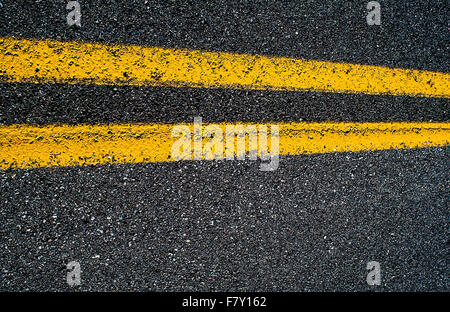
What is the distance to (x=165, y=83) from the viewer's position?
187 centimetres

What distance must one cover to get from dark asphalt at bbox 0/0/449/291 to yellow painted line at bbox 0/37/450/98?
0.06 meters

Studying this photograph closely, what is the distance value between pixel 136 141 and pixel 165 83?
0.41m

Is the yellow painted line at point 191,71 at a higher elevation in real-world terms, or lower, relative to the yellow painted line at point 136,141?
higher

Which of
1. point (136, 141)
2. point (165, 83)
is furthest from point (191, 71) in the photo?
point (136, 141)

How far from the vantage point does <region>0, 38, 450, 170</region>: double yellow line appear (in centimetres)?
170

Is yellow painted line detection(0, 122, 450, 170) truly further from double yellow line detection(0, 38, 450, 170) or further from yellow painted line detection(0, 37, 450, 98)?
yellow painted line detection(0, 37, 450, 98)

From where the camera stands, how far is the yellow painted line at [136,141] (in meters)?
1.71

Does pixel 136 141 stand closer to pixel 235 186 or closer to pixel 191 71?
pixel 191 71

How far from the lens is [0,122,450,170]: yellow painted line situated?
5.60 feet

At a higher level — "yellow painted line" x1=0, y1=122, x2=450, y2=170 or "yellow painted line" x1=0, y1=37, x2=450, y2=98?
"yellow painted line" x1=0, y1=37, x2=450, y2=98

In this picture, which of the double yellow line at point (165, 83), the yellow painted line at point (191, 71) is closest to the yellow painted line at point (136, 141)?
the double yellow line at point (165, 83)

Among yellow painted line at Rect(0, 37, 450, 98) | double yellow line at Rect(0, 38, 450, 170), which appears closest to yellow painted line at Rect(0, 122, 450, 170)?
double yellow line at Rect(0, 38, 450, 170)

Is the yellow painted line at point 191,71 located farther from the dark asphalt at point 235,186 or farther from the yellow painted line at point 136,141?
the yellow painted line at point 136,141

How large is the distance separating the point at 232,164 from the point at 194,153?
0.88ft
